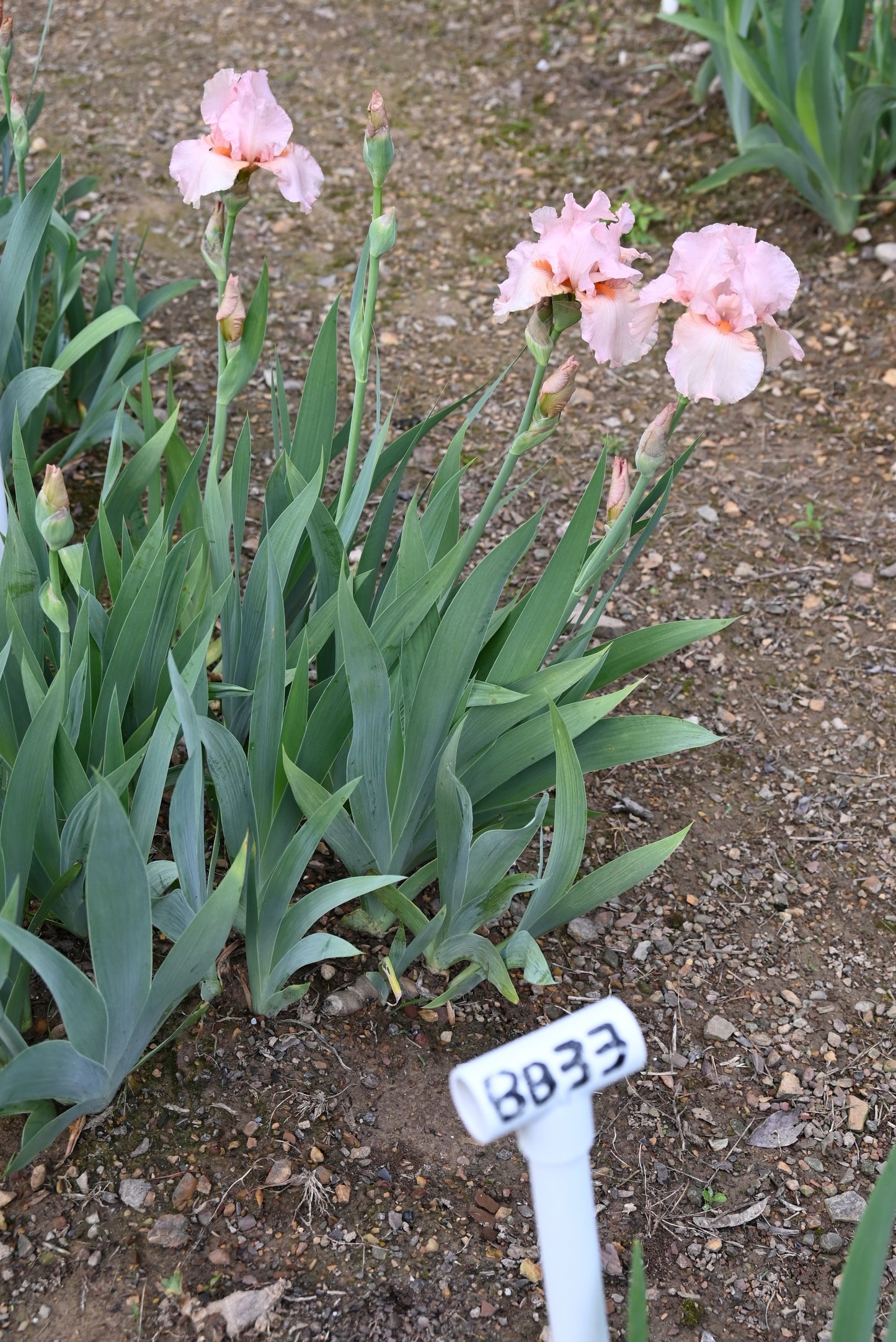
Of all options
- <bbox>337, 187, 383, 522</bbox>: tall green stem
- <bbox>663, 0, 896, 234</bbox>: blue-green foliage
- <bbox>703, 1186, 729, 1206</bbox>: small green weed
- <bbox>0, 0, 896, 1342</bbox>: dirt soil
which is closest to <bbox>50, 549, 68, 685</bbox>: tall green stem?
<bbox>337, 187, 383, 522</bbox>: tall green stem

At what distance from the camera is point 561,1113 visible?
0.75 m

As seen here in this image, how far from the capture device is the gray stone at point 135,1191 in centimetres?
127

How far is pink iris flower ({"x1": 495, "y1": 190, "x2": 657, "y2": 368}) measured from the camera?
1199mm

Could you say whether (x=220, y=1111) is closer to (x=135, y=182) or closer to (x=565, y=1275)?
(x=565, y=1275)

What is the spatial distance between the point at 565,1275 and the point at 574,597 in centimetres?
83

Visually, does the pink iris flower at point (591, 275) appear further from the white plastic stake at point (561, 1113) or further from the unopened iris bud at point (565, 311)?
the white plastic stake at point (561, 1113)

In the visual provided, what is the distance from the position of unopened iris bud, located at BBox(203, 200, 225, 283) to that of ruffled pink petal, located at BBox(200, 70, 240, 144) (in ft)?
0.31

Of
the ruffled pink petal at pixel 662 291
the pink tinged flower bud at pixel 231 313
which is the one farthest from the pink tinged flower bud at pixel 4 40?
the ruffled pink petal at pixel 662 291

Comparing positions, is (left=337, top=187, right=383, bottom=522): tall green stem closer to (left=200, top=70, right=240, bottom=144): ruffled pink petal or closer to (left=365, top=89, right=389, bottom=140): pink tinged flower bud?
(left=365, top=89, right=389, bottom=140): pink tinged flower bud

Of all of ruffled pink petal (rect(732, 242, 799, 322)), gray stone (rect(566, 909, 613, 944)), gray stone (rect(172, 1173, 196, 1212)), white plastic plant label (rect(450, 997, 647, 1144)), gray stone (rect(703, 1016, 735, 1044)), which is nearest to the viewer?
white plastic plant label (rect(450, 997, 647, 1144))

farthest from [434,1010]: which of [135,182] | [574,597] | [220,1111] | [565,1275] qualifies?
[135,182]

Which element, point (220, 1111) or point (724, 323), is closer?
point (724, 323)

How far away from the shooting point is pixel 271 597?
138 centimetres

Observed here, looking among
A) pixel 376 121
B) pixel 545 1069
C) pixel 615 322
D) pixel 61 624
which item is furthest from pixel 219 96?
pixel 545 1069
